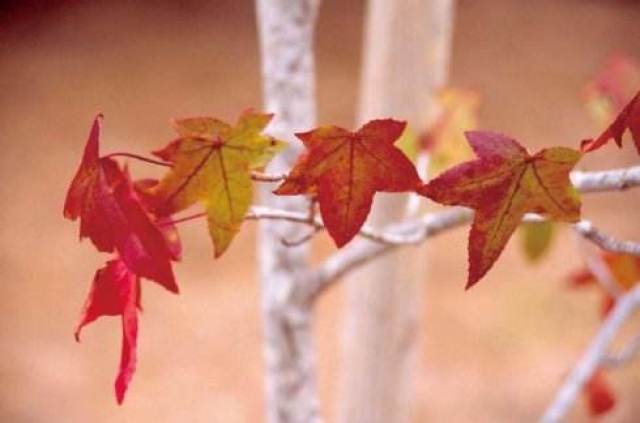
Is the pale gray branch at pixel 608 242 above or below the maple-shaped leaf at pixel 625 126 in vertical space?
below

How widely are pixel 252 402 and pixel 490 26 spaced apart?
55.1 inches

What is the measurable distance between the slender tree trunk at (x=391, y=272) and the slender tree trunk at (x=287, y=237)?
12 centimetres

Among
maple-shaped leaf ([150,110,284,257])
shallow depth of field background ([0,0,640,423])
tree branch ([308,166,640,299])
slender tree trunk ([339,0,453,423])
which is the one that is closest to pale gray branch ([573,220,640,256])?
tree branch ([308,166,640,299])

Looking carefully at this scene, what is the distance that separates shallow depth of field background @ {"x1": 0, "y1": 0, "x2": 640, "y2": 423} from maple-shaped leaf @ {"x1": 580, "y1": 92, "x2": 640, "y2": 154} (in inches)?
50.5

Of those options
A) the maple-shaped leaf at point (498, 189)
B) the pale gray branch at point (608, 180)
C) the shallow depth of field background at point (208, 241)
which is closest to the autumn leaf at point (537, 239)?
the pale gray branch at point (608, 180)

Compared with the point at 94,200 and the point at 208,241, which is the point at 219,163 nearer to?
the point at 94,200

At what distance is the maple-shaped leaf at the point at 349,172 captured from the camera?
1.33ft

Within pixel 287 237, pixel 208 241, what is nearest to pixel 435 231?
pixel 287 237

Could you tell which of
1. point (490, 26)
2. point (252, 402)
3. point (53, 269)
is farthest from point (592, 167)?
point (53, 269)

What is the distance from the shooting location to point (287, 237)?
656mm

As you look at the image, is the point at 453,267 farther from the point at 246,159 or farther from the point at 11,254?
the point at 246,159

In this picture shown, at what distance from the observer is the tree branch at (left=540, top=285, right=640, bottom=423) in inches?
27.0

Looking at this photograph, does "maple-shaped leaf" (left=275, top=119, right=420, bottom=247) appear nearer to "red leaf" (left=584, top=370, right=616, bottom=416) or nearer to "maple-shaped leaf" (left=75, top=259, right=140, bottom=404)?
"maple-shaped leaf" (left=75, top=259, right=140, bottom=404)

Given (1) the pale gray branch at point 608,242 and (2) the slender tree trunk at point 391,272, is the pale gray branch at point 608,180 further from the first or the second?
(2) the slender tree trunk at point 391,272
